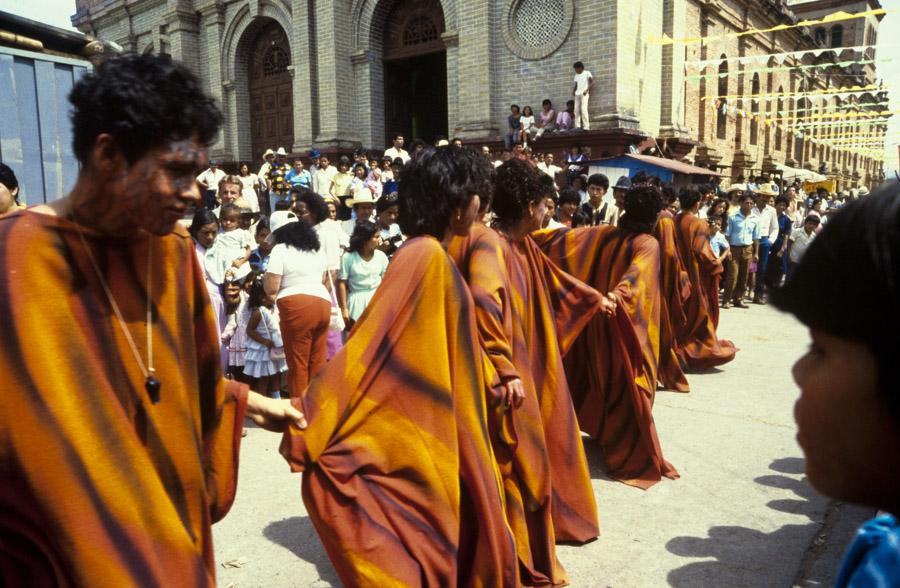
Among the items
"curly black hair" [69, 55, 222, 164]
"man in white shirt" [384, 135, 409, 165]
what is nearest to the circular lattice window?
"man in white shirt" [384, 135, 409, 165]

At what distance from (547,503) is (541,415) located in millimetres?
441

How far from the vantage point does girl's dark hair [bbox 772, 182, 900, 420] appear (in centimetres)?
74

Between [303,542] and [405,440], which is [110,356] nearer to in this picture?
[405,440]

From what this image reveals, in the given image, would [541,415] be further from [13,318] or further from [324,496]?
[13,318]

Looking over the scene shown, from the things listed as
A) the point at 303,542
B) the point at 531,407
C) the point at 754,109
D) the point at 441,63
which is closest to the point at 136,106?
the point at 531,407

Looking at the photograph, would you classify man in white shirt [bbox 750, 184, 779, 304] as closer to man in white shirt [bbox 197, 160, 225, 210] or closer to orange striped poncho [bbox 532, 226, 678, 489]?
orange striped poncho [bbox 532, 226, 678, 489]

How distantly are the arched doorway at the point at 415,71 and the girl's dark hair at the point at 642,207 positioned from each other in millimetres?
13611

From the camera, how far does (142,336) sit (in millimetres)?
1700

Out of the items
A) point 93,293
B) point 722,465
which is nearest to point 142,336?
point 93,293

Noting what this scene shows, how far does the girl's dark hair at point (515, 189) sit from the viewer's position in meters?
3.57

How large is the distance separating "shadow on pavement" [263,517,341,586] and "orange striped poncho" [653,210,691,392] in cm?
398

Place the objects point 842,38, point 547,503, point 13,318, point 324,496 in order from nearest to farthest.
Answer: point 13,318
point 324,496
point 547,503
point 842,38

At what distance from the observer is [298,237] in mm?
5199

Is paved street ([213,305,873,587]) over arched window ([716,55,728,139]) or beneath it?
beneath
